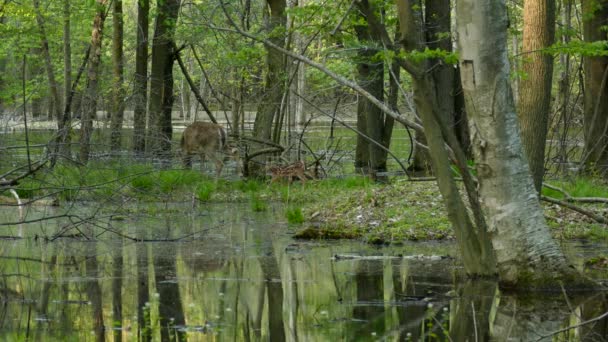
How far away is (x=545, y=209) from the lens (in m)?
15.0

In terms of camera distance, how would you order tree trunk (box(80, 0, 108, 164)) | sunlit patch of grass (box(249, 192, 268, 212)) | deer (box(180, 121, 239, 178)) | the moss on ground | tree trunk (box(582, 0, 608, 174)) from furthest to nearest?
deer (box(180, 121, 239, 178)) < tree trunk (box(582, 0, 608, 174)) < sunlit patch of grass (box(249, 192, 268, 212)) < tree trunk (box(80, 0, 108, 164)) < the moss on ground

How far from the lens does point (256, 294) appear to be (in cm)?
970

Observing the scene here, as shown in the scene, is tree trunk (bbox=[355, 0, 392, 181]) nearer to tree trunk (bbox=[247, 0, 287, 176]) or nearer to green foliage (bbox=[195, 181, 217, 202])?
tree trunk (bbox=[247, 0, 287, 176])

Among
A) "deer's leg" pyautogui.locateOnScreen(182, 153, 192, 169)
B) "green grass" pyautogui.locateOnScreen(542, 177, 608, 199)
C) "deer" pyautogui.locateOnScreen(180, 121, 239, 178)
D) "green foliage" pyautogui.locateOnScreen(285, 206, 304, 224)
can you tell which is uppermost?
"deer" pyautogui.locateOnScreen(180, 121, 239, 178)

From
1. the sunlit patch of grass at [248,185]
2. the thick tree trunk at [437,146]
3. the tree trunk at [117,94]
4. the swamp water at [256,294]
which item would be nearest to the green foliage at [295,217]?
the swamp water at [256,294]

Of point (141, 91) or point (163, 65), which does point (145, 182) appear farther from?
point (163, 65)

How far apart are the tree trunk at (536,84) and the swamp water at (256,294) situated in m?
1.46

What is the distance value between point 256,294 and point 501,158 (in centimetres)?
274

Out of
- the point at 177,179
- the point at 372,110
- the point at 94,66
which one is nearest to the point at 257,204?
the point at 177,179

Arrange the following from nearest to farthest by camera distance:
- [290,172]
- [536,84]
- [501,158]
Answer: [501,158]
[536,84]
[290,172]

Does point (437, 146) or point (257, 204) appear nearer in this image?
point (437, 146)

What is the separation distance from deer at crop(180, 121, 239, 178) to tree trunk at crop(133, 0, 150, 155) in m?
1.28

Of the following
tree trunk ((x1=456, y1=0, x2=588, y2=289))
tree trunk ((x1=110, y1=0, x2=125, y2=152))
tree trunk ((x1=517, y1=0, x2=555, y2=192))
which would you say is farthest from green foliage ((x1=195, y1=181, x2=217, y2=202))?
tree trunk ((x1=456, y1=0, x2=588, y2=289))

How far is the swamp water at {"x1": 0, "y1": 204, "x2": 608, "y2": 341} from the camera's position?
786 cm
